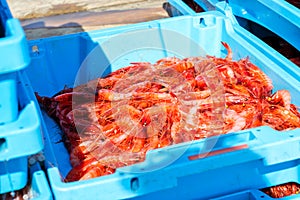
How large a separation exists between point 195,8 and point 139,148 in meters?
2.44

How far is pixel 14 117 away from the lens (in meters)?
1.73

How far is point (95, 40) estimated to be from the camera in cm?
337

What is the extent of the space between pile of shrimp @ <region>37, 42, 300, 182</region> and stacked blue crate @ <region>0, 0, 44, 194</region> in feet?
1.99

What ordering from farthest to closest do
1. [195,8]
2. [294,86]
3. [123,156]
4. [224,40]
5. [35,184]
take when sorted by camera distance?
[195,8], [224,40], [294,86], [123,156], [35,184]

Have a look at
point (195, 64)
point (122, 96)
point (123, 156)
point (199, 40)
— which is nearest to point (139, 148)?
point (123, 156)

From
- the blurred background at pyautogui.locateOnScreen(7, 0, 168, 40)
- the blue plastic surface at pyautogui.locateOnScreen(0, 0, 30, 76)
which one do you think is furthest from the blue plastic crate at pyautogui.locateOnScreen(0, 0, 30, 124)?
the blurred background at pyautogui.locateOnScreen(7, 0, 168, 40)

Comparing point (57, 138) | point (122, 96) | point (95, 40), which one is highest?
point (95, 40)

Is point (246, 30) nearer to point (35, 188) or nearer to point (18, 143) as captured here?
point (35, 188)

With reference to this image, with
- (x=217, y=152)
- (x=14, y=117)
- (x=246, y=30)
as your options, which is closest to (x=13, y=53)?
(x=14, y=117)

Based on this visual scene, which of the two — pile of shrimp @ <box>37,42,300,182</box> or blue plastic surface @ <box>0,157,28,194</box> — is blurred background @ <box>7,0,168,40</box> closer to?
pile of shrimp @ <box>37,42,300,182</box>

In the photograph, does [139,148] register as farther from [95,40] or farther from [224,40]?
[224,40]

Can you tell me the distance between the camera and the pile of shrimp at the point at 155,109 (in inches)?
105

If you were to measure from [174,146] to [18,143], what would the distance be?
27.0 inches

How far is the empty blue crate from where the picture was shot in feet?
5.63
